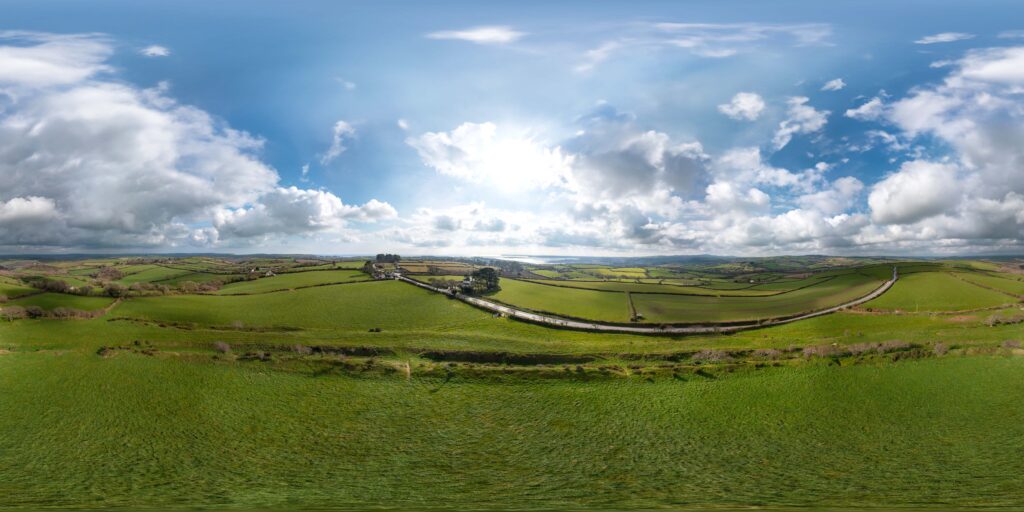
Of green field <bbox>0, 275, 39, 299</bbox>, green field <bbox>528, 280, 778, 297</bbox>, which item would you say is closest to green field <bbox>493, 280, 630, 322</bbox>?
green field <bbox>528, 280, 778, 297</bbox>

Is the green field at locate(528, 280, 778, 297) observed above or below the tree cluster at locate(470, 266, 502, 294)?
below

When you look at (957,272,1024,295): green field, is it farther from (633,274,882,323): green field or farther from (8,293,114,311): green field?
(8,293,114,311): green field

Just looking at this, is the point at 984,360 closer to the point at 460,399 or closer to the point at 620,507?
the point at 620,507

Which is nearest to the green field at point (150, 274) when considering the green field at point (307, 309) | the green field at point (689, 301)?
the green field at point (307, 309)

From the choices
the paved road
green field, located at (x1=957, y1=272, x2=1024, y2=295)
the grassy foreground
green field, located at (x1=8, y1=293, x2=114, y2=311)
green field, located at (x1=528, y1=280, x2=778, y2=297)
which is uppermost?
green field, located at (x1=957, y1=272, x2=1024, y2=295)

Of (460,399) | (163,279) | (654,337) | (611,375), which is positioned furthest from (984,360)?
(163,279)

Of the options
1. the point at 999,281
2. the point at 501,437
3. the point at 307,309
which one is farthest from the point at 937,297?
the point at 307,309
